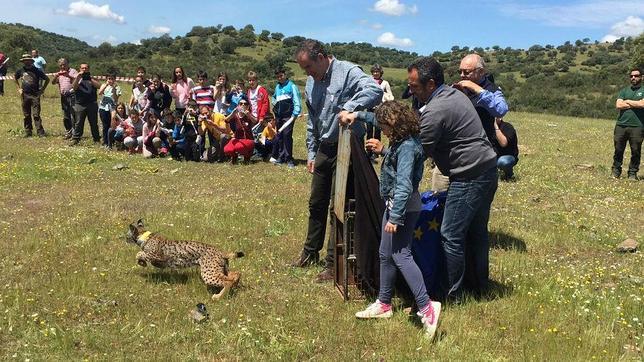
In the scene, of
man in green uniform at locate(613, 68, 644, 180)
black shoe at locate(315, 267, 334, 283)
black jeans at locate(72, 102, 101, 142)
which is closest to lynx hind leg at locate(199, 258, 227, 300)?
black shoe at locate(315, 267, 334, 283)

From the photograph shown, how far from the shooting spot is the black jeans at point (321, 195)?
5.97 m

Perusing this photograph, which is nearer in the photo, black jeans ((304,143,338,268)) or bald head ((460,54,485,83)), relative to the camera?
black jeans ((304,143,338,268))

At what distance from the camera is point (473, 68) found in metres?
6.11

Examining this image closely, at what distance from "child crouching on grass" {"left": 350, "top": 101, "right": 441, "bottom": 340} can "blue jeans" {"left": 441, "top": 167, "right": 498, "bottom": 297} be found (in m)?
0.41

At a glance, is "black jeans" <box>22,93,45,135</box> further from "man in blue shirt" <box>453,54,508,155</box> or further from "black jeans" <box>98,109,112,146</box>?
"man in blue shirt" <box>453,54,508,155</box>

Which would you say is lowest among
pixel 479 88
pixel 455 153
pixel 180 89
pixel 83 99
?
pixel 83 99

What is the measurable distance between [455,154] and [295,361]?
86.6 inches

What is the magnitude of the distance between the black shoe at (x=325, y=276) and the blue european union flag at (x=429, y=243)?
114cm

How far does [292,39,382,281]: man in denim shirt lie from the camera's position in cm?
557

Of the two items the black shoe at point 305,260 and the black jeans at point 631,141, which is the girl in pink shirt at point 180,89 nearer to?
the black shoe at point 305,260

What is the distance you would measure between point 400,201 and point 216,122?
1045 centimetres

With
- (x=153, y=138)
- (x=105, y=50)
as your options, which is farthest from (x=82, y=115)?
(x=105, y=50)

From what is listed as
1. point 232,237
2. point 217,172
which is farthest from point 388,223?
point 217,172

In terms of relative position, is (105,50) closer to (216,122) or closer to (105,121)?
(105,121)
